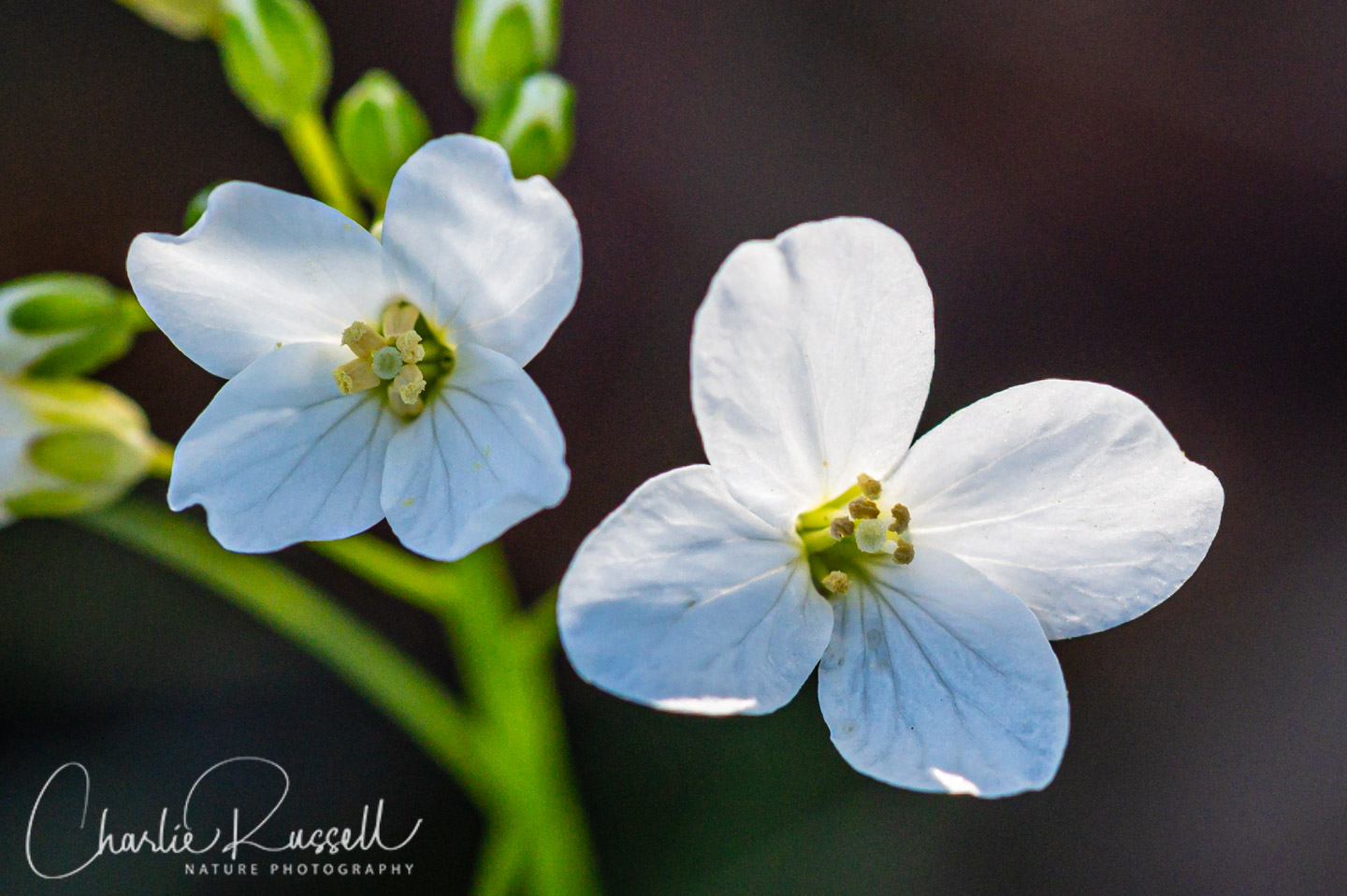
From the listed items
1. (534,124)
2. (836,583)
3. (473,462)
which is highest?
(534,124)

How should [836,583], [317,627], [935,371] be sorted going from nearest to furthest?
1. [836,583]
2. [317,627]
3. [935,371]

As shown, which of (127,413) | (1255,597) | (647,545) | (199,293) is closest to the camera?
(647,545)

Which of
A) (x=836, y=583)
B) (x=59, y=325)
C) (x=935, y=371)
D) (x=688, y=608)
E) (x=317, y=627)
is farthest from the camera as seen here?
(x=935, y=371)

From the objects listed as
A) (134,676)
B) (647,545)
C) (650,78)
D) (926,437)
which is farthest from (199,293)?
(650,78)

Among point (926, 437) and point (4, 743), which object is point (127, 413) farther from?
point (926, 437)

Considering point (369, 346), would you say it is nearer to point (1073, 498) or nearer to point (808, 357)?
point (808, 357)

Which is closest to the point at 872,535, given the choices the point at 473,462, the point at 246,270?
the point at 473,462
